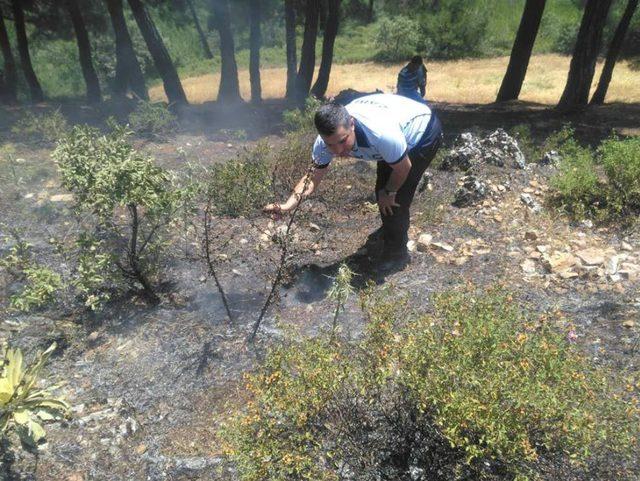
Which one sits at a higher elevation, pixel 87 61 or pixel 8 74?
pixel 87 61

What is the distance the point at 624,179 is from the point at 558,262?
1293 millimetres

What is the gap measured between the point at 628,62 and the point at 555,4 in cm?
907

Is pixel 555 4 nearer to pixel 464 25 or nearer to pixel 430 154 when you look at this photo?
pixel 464 25

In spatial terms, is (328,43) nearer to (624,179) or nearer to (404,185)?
(624,179)

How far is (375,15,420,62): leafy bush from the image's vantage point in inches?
880

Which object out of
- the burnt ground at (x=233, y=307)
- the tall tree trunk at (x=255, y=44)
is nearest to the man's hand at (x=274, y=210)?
the burnt ground at (x=233, y=307)

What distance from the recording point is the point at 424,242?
4152 mm

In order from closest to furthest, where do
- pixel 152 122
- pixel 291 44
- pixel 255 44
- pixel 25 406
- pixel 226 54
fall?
pixel 25 406
pixel 152 122
pixel 226 54
pixel 255 44
pixel 291 44

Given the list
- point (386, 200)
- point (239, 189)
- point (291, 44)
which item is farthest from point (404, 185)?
point (291, 44)

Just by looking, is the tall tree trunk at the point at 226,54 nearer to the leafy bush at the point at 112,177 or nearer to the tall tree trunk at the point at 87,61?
the tall tree trunk at the point at 87,61

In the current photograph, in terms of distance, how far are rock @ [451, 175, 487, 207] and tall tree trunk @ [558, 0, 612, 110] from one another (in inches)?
202

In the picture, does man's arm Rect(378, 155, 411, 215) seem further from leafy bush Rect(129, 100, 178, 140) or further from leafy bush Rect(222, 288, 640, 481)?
leafy bush Rect(129, 100, 178, 140)

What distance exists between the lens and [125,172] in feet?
9.43

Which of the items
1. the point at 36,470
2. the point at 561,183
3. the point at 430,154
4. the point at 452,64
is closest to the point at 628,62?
the point at 452,64
